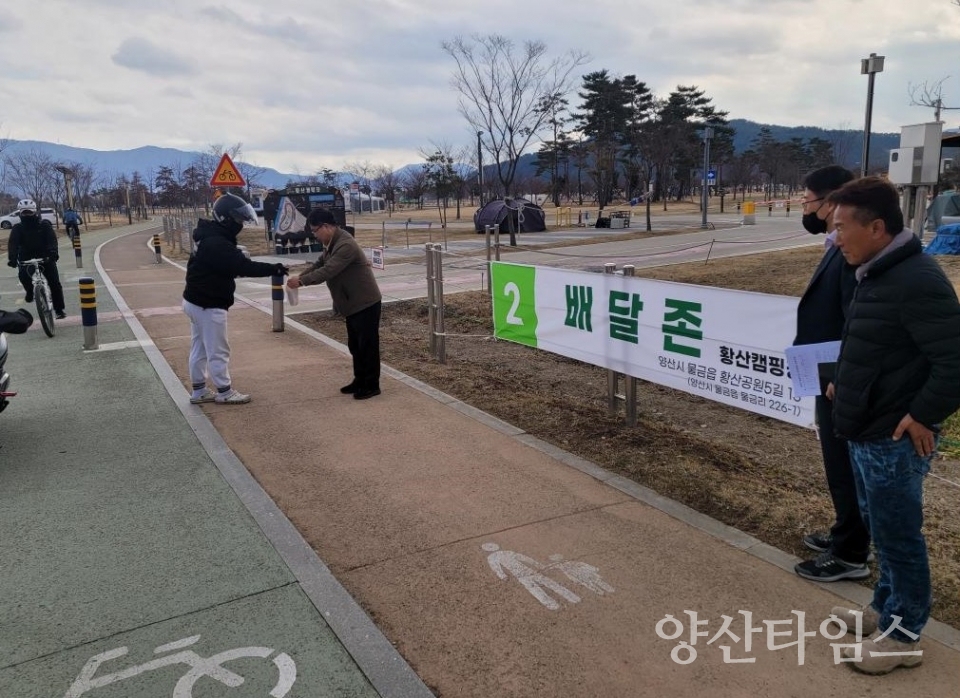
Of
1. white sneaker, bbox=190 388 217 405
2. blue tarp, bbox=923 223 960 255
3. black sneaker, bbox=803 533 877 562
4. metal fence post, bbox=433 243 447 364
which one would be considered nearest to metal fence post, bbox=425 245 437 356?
metal fence post, bbox=433 243 447 364

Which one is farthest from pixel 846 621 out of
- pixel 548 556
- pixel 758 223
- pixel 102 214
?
pixel 102 214

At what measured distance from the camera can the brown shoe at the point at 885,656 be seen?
2.81 metres

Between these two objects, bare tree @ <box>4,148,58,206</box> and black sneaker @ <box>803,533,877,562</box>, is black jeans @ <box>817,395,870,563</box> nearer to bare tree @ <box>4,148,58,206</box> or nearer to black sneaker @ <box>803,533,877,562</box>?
A: black sneaker @ <box>803,533,877,562</box>

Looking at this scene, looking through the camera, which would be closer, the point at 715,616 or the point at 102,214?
the point at 715,616

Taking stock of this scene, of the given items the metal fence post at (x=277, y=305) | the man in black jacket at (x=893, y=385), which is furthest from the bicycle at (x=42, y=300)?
the man in black jacket at (x=893, y=385)

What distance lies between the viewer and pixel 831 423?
11.5ft

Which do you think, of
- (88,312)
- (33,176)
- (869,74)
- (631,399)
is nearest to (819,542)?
(631,399)

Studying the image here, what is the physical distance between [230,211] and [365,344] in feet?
5.92

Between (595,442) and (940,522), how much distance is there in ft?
7.79

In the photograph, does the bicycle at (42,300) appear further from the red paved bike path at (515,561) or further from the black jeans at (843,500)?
the black jeans at (843,500)

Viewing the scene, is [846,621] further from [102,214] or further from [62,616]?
[102,214]

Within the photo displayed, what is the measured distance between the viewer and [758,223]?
123 feet

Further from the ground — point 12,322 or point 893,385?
point 893,385

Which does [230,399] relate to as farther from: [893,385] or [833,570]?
[893,385]
